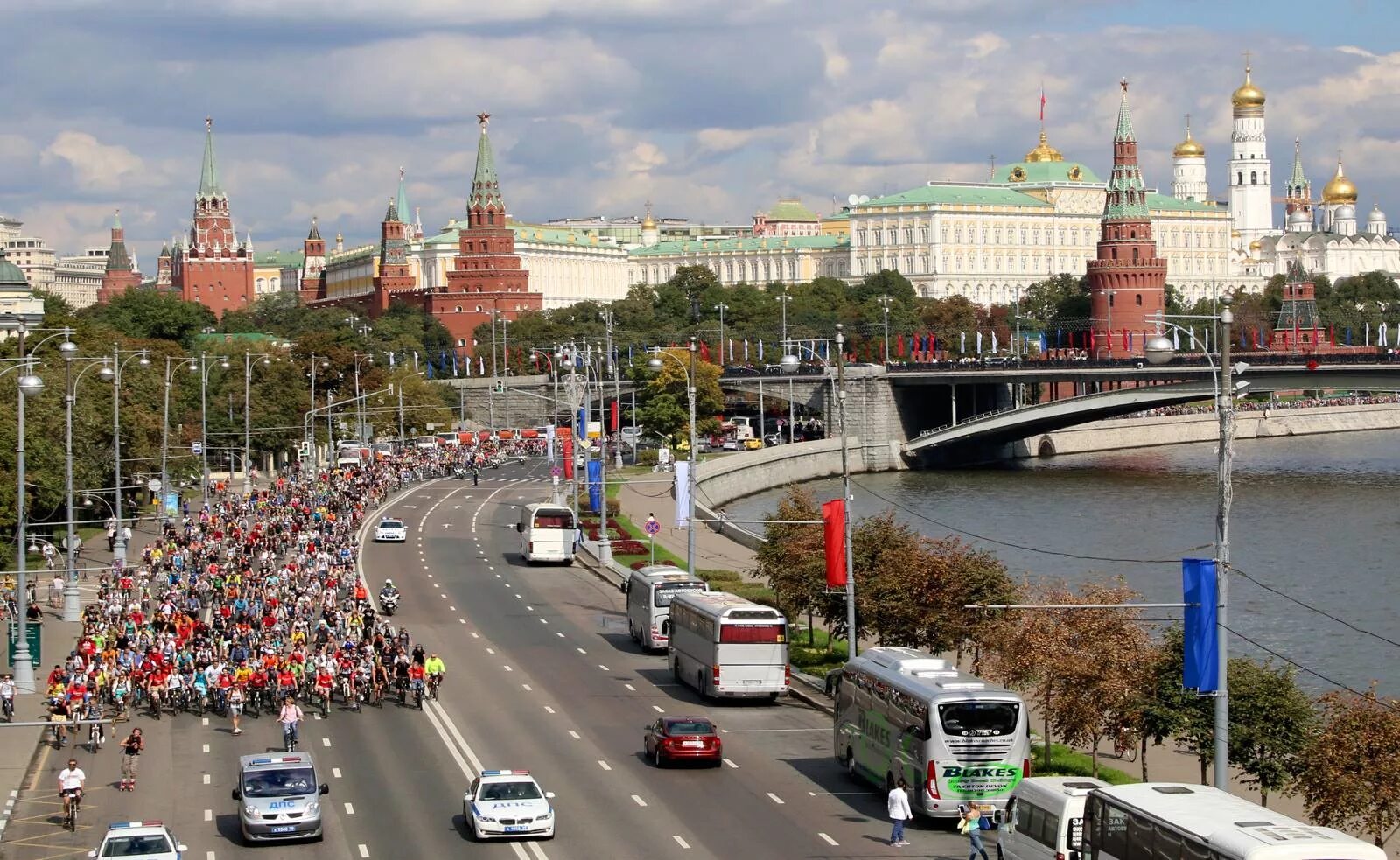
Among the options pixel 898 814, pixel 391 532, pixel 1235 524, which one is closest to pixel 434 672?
pixel 898 814

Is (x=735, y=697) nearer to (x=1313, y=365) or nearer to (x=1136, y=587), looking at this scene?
(x=1136, y=587)

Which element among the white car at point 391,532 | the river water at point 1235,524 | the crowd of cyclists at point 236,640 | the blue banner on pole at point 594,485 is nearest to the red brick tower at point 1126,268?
the river water at point 1235,524

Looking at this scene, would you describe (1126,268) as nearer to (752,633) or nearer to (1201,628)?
(752,633)

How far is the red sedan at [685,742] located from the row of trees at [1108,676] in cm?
522

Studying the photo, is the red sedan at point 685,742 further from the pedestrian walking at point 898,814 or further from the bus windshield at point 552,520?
the bus windshield at point 552,520

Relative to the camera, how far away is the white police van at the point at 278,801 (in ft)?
94.0

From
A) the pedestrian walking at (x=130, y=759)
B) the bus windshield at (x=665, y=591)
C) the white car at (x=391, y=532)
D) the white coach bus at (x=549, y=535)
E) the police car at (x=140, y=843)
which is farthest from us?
the white car at (x=391, y=532)

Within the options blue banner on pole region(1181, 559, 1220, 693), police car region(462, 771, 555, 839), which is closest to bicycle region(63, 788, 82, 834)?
police car region(462, 771, 555, 839)

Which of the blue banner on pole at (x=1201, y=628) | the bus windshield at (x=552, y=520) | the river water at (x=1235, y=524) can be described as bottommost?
the river water at (x=1235, y=524)

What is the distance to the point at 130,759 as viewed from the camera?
33219 mm

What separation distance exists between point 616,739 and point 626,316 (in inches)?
6039

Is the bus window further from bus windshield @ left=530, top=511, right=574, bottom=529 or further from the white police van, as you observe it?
bus windshield @ left=530, top=511, right=574, bottom=529

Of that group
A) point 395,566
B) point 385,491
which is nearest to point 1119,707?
point 395,566

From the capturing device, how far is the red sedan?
33.5 meters
